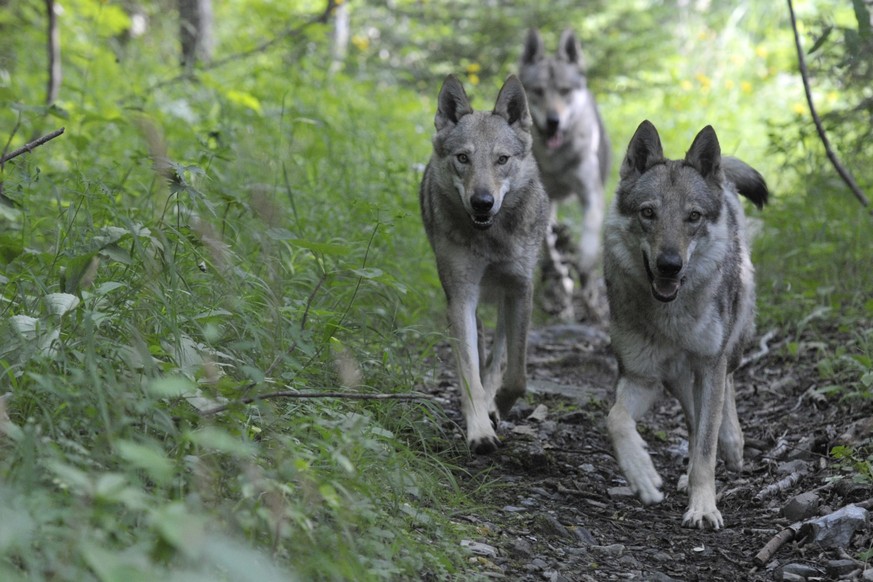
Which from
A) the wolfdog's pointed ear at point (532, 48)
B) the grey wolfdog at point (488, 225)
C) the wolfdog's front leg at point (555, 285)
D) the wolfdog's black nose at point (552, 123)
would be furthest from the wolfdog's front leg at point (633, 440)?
the wolfdog's pointed ear at point (532, 48)

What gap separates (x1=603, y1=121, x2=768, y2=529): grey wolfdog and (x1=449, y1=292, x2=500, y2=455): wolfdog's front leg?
607 mm

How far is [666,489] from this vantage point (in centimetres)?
443

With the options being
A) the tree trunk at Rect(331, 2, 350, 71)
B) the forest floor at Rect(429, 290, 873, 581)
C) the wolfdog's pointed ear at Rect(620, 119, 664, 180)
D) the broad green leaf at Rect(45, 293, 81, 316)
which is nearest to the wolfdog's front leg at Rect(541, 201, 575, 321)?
the forest floor at Rect(429, 290, 873, 581)

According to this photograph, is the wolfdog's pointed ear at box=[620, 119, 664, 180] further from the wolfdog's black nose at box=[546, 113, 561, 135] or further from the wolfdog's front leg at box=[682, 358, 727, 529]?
the wolfdog's black nose at box=[546, 113, 561, 135]

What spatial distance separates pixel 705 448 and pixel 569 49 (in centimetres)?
577

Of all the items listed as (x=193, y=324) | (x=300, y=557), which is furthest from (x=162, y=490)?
(x=193, y=324)

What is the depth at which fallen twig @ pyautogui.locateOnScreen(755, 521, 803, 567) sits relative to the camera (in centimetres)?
335

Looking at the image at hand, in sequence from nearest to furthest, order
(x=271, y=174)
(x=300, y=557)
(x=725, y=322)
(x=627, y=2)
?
(x=300, y=557) < (x=725, y=322) < (x=271, y=174) < (x=627, y=2)

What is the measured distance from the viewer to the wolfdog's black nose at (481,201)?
4664mm

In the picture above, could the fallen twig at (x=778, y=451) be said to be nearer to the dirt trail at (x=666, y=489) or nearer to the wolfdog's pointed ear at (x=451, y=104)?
the dirt trail at (x=666, y=489)

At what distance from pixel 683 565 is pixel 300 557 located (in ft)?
5.33

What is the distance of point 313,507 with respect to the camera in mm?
2594

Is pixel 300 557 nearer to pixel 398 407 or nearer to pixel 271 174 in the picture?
pixel 398 407

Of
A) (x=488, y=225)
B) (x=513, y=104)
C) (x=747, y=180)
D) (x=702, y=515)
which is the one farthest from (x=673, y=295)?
(x=513, y=104)
